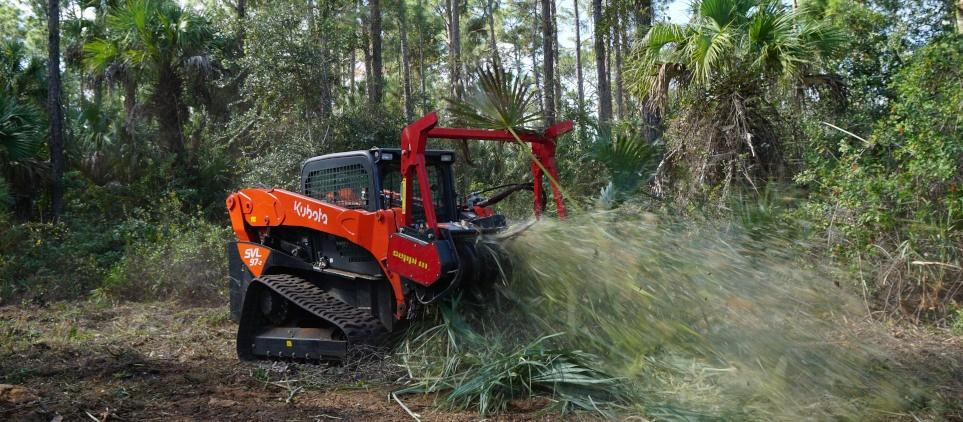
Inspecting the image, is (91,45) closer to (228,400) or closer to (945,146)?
(228,400)

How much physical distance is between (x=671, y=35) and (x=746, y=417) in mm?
6891

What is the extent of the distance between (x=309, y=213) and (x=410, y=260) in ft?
4.68

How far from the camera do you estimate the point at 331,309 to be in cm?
683

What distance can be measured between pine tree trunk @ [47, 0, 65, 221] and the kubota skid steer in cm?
855

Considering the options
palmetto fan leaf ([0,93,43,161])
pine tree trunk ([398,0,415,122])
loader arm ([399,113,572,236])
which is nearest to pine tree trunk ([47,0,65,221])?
palmetto fan leaf ([0,93,43,161])

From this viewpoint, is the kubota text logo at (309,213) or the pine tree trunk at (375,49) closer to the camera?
the kubota text logo at (309,213)

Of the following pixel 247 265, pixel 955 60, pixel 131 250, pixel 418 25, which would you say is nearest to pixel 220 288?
pixel 131 250

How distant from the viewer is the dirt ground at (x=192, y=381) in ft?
17.0

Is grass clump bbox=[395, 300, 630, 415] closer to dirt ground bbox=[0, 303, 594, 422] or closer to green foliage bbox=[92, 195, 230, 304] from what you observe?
dirt ground bbox=[0, 303, 594, 422]

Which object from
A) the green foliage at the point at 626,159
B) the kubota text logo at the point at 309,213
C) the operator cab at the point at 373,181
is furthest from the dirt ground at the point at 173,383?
the green foliage at the point at 626,159

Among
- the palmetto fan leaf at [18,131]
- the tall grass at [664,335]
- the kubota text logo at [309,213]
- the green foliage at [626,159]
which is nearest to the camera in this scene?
the tall grass at [664,335]

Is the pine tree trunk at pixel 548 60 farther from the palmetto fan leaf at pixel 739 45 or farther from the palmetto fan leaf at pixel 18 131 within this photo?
the palmetto fan leaf at pixel 18 131

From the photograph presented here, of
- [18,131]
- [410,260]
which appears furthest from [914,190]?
[18,131]

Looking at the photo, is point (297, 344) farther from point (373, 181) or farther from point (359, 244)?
point (373, 181)
